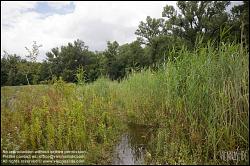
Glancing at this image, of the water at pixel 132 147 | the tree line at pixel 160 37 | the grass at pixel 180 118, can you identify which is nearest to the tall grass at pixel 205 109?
the grass at pixel 180 118

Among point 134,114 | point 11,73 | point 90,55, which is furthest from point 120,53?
point 11,73

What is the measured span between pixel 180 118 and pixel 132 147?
1.02 metres

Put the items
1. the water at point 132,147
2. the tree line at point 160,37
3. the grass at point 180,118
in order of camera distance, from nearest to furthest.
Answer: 1. the grass at point 180,118
2. the water at point 132,147
3. the tree line at point 160,37

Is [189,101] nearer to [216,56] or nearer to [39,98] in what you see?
[216,56]

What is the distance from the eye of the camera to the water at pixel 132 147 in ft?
15.6

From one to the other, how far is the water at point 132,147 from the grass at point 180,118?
0.16m

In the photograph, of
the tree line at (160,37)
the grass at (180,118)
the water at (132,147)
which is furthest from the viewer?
the tree line at (160,37)

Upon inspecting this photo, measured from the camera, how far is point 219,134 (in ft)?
14.7

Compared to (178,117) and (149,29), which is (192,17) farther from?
(178,117)

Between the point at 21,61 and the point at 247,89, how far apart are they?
4109 mm

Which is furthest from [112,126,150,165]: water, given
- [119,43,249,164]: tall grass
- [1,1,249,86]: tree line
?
[1,1,249,86]: tree line

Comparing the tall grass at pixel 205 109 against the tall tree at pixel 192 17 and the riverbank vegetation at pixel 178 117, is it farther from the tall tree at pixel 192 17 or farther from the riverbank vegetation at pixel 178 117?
the tall tree at pixel 192 17

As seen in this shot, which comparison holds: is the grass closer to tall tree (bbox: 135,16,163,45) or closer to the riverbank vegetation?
the riverbank vegetation

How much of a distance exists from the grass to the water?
165mm
